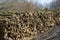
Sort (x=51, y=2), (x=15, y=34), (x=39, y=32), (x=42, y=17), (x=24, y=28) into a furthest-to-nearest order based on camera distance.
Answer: (x=51, y=2)
(x=42, y=17)
(x=39, y=32)
(x=24, y=28)
(x=15, y=34)

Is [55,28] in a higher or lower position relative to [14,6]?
lower

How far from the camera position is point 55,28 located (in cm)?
1583

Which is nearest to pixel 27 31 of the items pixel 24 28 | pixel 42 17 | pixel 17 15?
pixel 24 28

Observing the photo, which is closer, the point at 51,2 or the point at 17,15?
the point at 17,15

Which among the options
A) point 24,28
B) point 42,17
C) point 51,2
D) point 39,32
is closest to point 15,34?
point 24,28

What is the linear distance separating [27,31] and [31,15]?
175cm

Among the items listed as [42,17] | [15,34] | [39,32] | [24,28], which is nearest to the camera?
[15,34]

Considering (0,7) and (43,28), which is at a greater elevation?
(0,7)

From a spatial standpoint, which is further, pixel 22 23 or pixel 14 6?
pixel 14 6

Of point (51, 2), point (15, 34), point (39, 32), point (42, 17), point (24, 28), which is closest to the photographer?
point (15, 34)

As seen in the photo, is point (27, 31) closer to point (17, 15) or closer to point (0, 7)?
point (17, 15)

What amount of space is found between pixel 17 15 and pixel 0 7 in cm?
200

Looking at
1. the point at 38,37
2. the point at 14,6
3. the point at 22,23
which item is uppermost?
the point at 14,6

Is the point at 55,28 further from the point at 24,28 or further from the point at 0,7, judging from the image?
the point at 0,7
